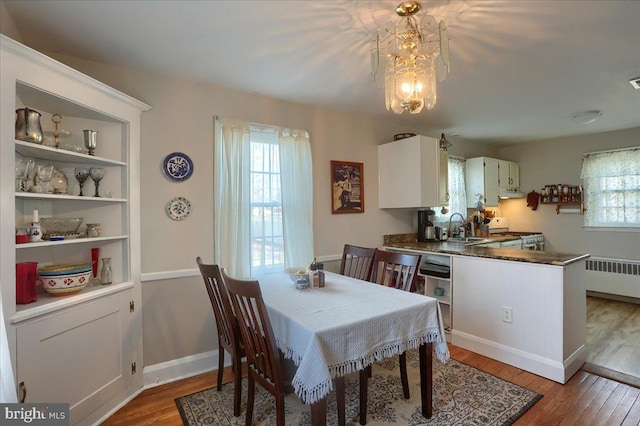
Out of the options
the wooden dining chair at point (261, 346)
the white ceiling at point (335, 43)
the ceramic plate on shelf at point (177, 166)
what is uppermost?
the white ceiling at point (335, 43)

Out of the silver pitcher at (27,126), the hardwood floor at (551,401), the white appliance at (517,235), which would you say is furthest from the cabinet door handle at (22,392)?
the white appliance at (517,235)

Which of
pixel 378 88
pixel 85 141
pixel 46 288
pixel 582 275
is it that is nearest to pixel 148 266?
pixel 46 288

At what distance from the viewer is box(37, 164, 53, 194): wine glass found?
1830mm

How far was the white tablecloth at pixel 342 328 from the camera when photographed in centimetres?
144

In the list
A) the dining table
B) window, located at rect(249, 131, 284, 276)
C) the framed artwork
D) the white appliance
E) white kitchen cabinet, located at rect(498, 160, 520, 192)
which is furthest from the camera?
white kitchen cabinet, located at rect(498, 160, 520, 192)

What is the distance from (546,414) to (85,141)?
137 inches

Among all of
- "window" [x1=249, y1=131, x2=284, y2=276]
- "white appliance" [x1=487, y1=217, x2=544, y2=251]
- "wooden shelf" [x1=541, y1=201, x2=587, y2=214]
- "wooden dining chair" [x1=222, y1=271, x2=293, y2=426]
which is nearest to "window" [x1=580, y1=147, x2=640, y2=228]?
"wooden shelf" [x1=541, y1=201, x2=587, y2=214]

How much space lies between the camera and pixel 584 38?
6.47 feet

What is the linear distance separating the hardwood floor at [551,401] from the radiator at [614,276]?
2.70 m

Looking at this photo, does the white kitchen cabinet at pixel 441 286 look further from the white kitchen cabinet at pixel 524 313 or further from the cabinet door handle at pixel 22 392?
the cabinet door handle at pixel 22 392

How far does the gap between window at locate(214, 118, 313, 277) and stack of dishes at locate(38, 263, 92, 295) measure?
0.95 meters

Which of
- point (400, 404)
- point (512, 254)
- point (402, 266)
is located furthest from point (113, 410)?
point (512, 254)

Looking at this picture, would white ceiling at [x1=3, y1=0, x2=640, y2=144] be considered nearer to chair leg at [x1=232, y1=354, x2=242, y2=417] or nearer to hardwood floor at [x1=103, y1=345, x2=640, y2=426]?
chair leg at [x1=232, y1=354, x2=242, y2=417]

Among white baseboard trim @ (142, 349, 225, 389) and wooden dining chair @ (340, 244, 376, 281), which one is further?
wooden dining chair @ (340, 244, 376, 281)
